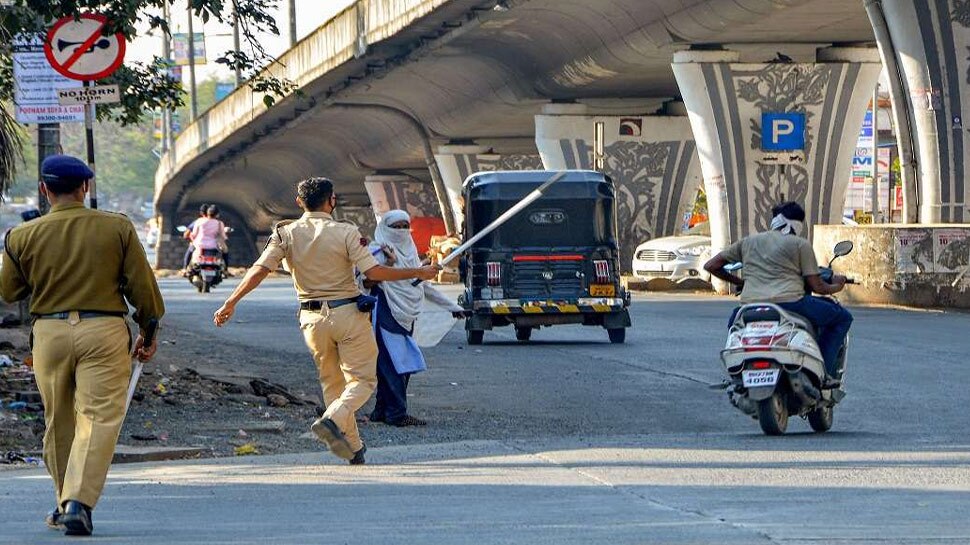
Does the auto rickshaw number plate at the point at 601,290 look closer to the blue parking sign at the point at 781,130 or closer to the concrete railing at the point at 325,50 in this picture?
the concrete railing at the point at 325,50

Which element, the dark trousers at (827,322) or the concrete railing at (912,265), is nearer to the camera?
the dark trousers at (827,322)

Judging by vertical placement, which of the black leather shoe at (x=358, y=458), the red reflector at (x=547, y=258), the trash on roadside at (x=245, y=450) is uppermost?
the red reflector at (x=547, y=258)

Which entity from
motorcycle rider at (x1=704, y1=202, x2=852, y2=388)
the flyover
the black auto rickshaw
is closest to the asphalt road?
motorcycle rider at (x1=704, y1=202, x2=852, y2=388)

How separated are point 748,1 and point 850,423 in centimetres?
1940

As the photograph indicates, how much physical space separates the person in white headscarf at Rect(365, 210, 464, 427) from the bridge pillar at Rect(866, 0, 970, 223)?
17668 mm

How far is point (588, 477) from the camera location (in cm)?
1022

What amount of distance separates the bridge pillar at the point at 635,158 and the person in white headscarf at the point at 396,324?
32998 millimetres

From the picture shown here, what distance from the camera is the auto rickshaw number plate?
23.2 meters

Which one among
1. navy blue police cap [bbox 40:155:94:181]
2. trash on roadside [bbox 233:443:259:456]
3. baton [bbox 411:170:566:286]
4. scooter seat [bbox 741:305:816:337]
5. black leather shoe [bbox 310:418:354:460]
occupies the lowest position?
trash on roadside [bbox 233:443:259:456]

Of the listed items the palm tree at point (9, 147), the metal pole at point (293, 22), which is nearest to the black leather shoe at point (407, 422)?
the palm tree at point (9, 147)

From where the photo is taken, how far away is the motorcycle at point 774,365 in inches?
479

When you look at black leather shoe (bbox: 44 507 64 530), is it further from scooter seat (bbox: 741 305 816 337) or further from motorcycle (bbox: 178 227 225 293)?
motorcycle (bbox: 178 227 225 293)

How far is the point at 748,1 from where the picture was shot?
3219 centimetres

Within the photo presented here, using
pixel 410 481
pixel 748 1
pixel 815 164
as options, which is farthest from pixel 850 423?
pixel 815 164
